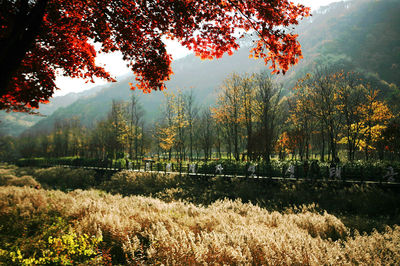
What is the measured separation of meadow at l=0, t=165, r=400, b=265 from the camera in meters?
3.17

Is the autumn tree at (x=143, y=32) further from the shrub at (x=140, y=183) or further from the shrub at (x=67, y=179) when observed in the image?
the shrub at (x=67, y=179)

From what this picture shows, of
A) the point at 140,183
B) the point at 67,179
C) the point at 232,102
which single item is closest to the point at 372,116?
the point at 232,102

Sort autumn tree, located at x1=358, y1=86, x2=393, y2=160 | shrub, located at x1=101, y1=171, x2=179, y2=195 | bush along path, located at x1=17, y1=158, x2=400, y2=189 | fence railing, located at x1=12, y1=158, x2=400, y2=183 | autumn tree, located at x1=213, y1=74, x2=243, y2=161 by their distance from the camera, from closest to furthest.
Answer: bush along path, located at x1=17, y1=158, x2=400, y2=189 < fence railing, located at x1=12, y1=158, x2=400, y2=183 < shrub, located at x1=101, y1=171, x2=179, y2=195 < autumn tree, located at x1=358, y1=86, x2=393, y2=160 < autumn tree, located at x1=213, y1=74, x2=243, y2=161

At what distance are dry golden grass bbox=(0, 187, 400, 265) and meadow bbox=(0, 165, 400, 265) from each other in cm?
2

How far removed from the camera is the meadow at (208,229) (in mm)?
3166

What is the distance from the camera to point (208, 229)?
16.0ft

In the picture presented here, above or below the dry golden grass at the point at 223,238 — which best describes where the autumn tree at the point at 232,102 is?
above

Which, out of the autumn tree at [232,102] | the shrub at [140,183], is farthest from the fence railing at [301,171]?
the autumn tree at [232,102]

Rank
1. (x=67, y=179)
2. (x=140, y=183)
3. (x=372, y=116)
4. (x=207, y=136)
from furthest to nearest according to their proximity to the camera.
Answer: (x=207, y=136) → (x=372, y=116) → (x=67, y=179) → (x=140, y=183)

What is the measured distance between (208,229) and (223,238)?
1.26 m

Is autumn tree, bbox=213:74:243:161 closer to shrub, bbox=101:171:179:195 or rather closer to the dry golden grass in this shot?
shrub, bbox=101:171:179:195

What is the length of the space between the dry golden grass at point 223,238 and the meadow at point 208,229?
0.8 inches

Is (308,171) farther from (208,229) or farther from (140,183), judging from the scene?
(208,229)

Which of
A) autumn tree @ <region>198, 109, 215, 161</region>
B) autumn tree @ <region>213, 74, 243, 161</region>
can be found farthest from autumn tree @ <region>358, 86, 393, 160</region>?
autumn tree @ <region>198, 109, 215, 161</region>
